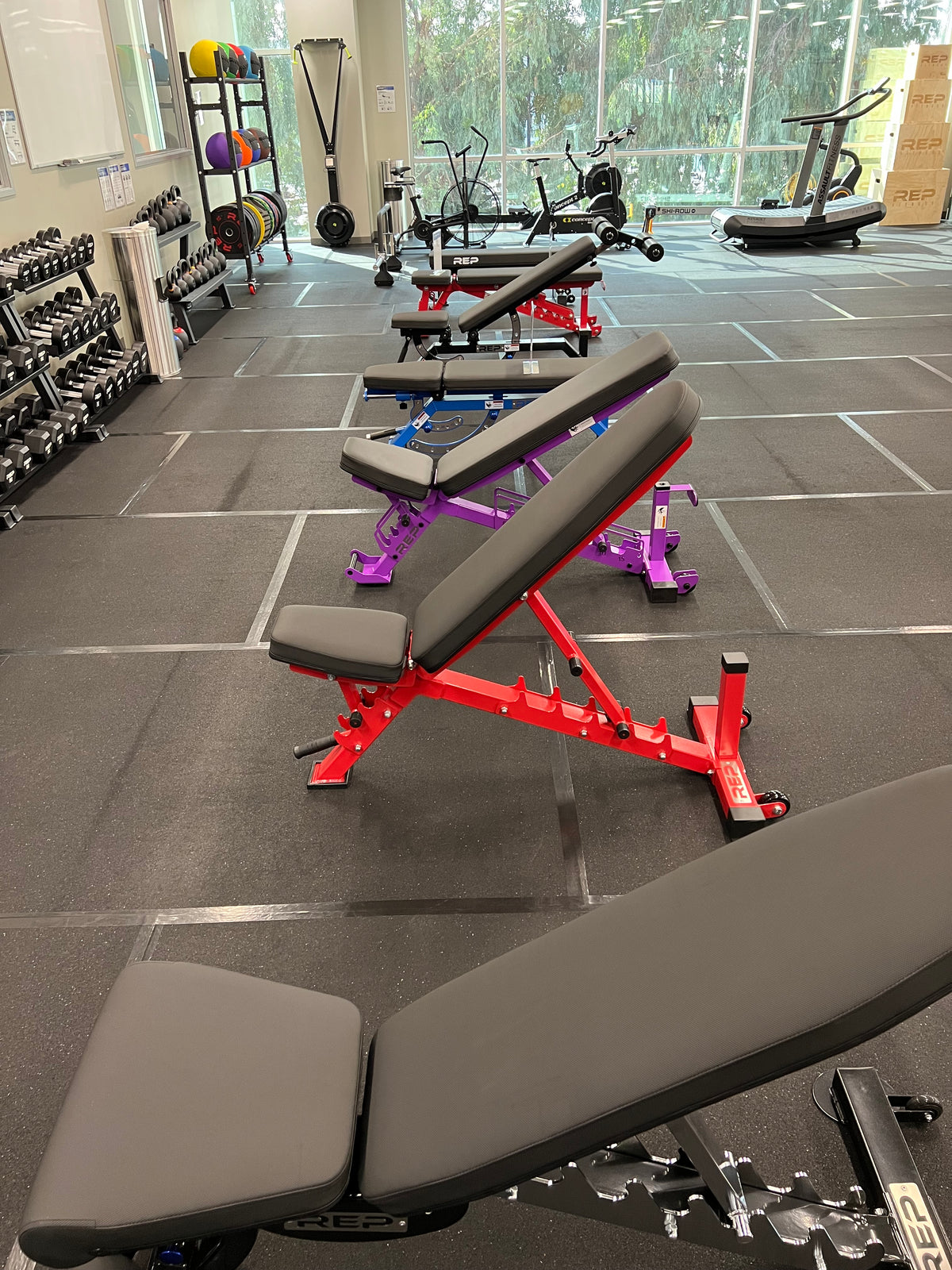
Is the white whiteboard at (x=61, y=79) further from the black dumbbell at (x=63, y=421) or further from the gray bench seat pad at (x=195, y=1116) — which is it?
the gray bench seat pad at (x=195, y=1116)

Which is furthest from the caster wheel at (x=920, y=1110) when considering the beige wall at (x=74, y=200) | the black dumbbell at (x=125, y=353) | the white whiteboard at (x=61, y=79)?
the white whiteboard at (x=61, y=79)

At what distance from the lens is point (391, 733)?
2277 millimetres

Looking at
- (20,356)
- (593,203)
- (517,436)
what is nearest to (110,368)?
(20,356)

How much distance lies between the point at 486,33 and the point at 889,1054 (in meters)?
10.2

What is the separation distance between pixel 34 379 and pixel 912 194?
9.02 meters

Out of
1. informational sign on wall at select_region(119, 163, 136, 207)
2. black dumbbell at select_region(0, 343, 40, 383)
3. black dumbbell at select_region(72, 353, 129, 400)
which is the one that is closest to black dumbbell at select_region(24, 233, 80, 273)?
black dumbbell at select_region(72, 353, 129, 400)

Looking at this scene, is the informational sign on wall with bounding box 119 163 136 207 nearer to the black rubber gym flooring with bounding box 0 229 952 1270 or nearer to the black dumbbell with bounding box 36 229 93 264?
the black dumbbell with bounding box 36 229 93 264

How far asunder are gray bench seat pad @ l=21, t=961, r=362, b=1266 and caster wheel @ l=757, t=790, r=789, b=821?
3.70ft

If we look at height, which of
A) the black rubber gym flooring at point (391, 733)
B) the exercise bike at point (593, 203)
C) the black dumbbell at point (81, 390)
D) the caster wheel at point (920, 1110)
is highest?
the exercise bike at point (593, 203)

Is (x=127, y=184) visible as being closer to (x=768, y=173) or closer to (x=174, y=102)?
(x=174, y=102)

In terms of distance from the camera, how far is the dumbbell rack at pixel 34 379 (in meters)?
3.61

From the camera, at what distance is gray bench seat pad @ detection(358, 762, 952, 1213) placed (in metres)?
0.79

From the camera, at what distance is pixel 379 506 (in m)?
3.54

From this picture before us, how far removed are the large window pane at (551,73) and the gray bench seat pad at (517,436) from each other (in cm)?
820
